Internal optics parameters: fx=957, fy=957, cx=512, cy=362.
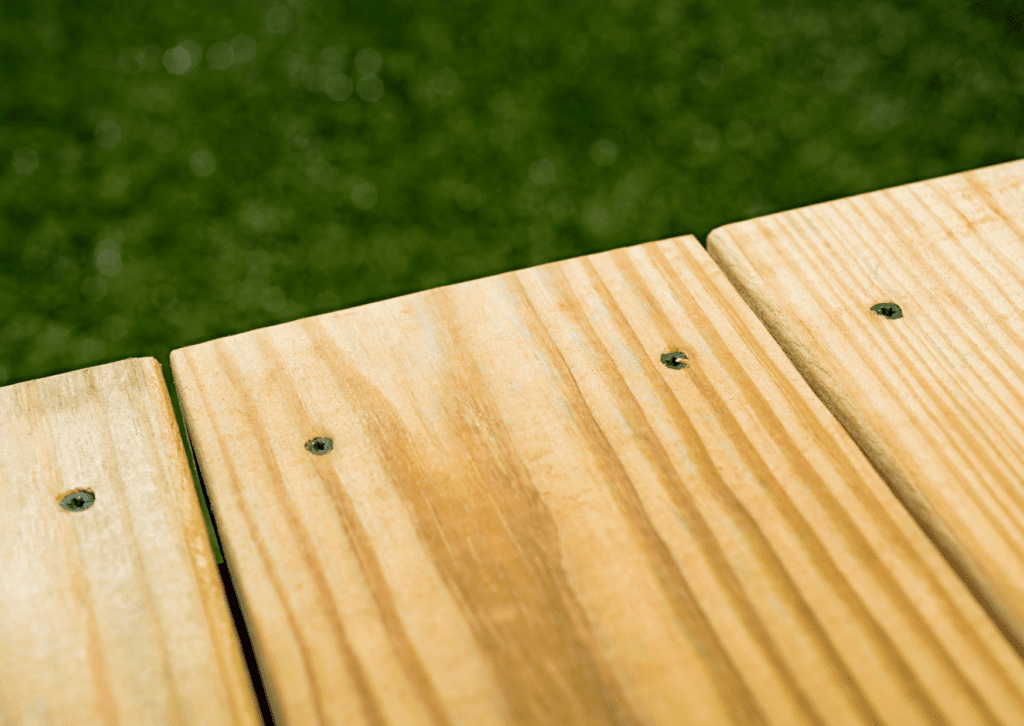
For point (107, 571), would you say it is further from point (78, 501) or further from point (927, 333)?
point (927, 333)

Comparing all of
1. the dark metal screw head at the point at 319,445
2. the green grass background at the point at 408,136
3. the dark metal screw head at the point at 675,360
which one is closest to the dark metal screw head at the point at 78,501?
the dark metal screw head at the point at 319,445

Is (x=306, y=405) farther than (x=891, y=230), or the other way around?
(x=891, y=230)

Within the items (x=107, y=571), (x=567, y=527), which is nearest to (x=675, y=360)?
(x=567, y=527)

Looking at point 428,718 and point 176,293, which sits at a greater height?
point 176,293

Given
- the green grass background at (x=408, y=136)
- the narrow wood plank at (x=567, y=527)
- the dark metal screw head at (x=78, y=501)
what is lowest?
the narrow wood plank at (x=567, y=527)

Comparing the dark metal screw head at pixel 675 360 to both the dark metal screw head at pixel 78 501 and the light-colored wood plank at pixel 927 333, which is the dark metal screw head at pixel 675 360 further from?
the dark metal screw head at pixel 78 501

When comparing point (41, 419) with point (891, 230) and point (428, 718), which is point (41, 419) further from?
point (891, 230)

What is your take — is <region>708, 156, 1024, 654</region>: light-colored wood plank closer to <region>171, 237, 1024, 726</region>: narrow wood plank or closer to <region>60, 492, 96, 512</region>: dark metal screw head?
<region>171, 237, 1024, 726</region>: narrow wood plank

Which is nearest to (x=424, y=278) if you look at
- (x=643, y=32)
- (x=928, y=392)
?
(x=643, y=32)

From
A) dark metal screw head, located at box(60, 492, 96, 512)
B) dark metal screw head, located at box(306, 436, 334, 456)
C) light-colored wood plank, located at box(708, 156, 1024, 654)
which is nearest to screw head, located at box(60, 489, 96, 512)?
dark metal screw head, located at box(60, 492, 96, 512)

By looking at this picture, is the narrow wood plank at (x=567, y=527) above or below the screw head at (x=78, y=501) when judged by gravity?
below
